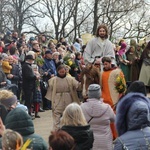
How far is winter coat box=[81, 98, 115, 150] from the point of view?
7691 millimetres

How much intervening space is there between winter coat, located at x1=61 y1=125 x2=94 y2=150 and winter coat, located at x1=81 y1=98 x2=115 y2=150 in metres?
1.66

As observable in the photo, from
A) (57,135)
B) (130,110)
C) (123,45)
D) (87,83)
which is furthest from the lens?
(123,45)

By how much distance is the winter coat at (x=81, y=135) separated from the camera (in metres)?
5.82

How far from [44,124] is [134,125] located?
7148 millimetres

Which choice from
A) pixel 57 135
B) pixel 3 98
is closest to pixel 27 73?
pixel 3 98

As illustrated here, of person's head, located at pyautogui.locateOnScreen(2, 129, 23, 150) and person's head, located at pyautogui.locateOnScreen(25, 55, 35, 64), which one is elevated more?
person's head, located at pyautogui.locateOnScreen(25, 55, 35, 64)

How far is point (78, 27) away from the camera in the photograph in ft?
146

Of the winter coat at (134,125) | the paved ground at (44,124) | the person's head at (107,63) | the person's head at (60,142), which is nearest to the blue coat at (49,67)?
the paved ground at (44,124)

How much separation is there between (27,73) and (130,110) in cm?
747

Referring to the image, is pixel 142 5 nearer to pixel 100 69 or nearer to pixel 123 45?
pixel 123 45

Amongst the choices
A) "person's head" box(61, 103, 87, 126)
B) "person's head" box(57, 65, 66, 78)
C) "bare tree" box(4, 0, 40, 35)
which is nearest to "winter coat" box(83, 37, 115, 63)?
"person's head" box(57, 65, 66, 78)

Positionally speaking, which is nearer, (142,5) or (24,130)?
(24,130)

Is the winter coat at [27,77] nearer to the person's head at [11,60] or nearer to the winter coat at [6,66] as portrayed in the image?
the person's head at [11,60]

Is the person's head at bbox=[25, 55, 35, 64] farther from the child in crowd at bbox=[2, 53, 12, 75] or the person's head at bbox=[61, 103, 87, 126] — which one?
the person's head at bbox=[61, 103, 87, 126]
